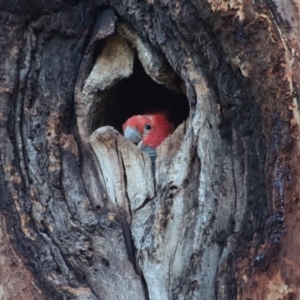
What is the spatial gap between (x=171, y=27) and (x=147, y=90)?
3.87 ft

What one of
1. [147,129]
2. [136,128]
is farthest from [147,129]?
[136,128]

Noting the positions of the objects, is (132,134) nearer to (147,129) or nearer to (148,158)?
(147,129)

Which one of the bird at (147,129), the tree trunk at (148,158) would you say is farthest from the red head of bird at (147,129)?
the tree trunk at (148,158)

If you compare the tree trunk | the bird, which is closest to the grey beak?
the bird

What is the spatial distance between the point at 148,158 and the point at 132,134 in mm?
910

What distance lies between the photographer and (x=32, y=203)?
324cm

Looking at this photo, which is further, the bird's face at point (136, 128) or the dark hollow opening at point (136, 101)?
the bird's face at point (136, 128)

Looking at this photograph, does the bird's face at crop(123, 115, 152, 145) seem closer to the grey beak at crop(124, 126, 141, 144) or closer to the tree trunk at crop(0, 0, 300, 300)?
the grey beak at crop(124, 126, 141, 144)

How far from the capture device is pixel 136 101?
4.27m

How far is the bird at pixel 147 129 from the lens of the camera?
13.6 ft

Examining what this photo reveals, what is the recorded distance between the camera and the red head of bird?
13.6ft

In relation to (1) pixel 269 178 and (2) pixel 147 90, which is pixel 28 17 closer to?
(2) pixel 147 90

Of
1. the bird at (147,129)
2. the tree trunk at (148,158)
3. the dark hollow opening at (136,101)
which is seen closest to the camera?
the tree trunk at (148,158)

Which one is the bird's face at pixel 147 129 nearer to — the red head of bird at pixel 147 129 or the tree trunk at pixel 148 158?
the red head of bird at pixel 147 129
